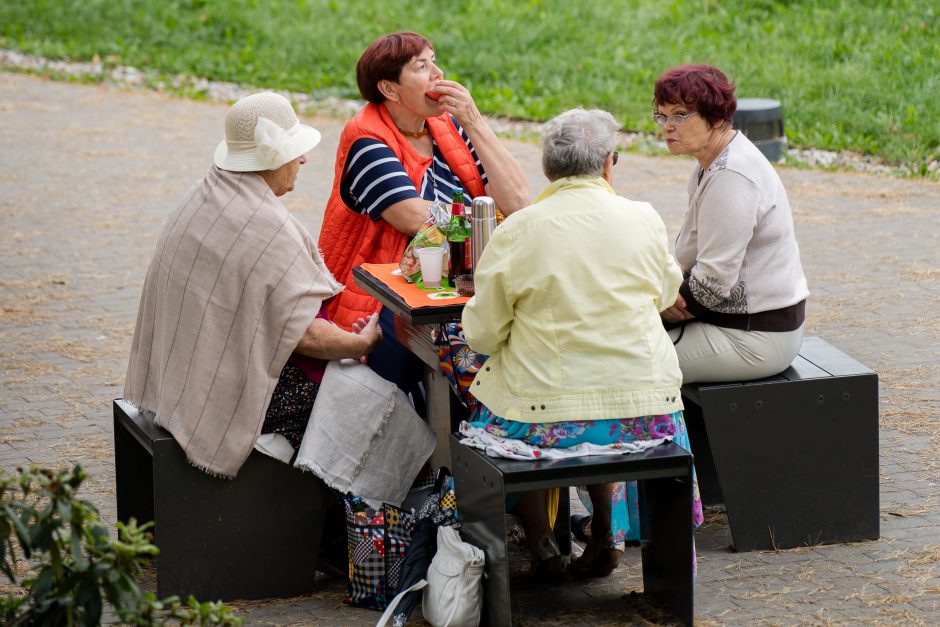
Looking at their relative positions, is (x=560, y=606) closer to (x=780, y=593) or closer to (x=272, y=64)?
(x=780, y=593)

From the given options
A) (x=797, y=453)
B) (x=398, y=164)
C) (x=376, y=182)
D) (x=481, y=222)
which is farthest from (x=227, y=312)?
(x=797, y=453)

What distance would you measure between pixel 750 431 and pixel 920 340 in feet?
9.01

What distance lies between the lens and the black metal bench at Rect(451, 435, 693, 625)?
364 centimetres

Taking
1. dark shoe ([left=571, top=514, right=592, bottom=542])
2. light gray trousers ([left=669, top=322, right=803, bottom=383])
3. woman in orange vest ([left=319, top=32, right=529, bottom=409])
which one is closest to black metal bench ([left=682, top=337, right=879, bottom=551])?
light gray trousers ([left=669, top=322, right=803, bottom=383])

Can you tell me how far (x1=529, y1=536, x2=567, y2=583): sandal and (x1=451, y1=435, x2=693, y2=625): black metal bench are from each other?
0.29 meters

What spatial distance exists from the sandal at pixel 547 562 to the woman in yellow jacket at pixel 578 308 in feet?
1.75

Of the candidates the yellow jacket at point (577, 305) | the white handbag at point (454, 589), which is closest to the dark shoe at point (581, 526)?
the white handbag at point (454, 589)

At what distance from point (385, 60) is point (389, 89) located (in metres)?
0.11

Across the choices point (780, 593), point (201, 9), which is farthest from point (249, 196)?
point (201, 9)

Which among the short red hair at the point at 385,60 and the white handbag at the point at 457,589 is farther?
the short red hair at the point at 385,60

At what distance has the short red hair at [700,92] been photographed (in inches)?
170

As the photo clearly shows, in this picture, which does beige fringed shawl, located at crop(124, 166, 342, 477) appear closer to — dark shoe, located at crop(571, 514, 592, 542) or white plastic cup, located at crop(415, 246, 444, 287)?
white plastic cup, located at crop(415, 246, 444, 287)

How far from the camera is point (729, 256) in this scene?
13.8 feet

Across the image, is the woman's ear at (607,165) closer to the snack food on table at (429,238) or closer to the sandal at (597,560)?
the snack food on table at (429,238)
